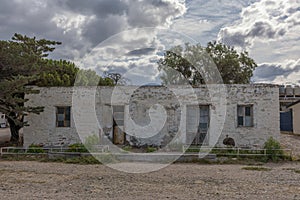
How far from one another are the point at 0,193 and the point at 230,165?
24.9 ft

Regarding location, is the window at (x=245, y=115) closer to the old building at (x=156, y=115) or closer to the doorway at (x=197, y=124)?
the old building at (x=156, y=115)

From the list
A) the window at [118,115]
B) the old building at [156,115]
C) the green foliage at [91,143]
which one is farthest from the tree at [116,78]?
the green foliage at [91,143]

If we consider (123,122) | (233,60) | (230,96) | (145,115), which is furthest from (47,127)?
(233,60)

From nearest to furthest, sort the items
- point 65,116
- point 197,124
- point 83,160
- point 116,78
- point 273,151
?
point 83,160, point 273,151, point 197,124, point 65,116, point 116,78

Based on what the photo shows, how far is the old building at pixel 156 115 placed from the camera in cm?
1548

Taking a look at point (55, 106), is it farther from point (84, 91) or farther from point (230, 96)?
point (230, 96)

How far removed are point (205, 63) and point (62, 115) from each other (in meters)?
12.8

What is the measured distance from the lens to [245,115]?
15711 mm

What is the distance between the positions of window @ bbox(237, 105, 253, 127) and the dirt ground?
12.8 ft

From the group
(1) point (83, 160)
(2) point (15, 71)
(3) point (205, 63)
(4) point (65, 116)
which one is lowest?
(1) point (83, 160)

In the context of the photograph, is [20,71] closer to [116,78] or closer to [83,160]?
[83,160]

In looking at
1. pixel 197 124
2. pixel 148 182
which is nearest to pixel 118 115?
pixel 197 124

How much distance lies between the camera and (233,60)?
2689cm

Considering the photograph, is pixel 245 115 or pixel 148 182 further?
pixel 245 115
